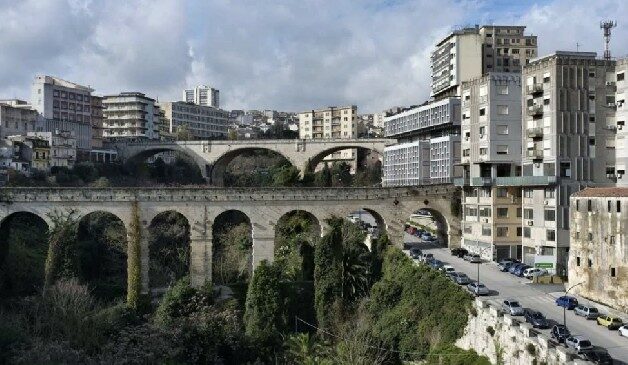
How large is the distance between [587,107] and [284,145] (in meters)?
43.7

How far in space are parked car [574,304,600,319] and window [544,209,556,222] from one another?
10.1 m

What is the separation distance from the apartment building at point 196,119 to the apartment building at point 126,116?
60.3 ft

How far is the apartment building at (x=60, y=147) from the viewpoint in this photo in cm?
7143

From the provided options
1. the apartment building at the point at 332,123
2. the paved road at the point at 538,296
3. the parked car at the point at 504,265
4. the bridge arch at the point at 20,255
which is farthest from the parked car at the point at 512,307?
the apartment building at the point at 332,123

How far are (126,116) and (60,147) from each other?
3051 centimetres

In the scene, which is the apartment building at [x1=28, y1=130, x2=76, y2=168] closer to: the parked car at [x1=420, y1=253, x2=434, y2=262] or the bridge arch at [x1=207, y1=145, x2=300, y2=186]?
the bridge arch at [x1=207, y1=145, x2=300, y2=186]

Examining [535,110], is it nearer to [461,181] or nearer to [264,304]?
[461,181]

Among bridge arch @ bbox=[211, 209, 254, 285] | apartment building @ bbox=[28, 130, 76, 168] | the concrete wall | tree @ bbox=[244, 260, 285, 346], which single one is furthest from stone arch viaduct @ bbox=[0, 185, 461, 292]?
apartment building @ bbox=[28, 130, 76, 168]

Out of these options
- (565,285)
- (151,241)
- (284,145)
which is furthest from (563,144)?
(284,145)

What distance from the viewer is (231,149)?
82188mm

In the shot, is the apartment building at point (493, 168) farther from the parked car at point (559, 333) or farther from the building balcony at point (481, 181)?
the parked car at point (559, 333)

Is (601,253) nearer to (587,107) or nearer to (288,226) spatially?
(587,107)

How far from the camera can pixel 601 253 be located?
3300 centimetres

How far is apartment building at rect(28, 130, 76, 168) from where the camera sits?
71.4m
